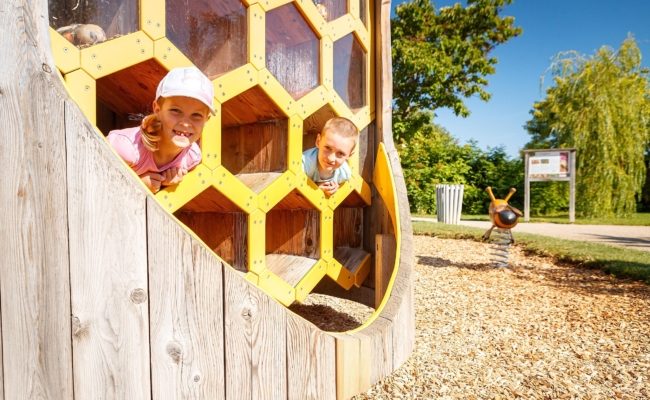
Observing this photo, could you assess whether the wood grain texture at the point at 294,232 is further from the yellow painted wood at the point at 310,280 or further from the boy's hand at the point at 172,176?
the boy's hand at the point at 172,176

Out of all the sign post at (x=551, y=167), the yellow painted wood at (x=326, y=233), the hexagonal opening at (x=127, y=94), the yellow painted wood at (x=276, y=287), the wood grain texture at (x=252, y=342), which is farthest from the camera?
the sign post at (x=551, y=167)

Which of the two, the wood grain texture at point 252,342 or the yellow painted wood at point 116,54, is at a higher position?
the yellow painted wood at point 116,54

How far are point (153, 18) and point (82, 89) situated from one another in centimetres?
34

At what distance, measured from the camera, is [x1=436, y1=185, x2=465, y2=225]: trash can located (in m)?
10.4

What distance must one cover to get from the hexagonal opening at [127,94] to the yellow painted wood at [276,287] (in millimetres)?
893

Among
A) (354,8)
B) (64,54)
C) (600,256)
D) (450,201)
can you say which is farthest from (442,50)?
(64,54)

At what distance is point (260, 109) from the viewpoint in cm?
179

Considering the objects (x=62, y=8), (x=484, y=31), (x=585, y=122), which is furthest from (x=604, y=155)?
(x=62, y=8)

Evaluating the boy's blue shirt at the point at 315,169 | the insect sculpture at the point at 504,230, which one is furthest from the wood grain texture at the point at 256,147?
the insect sculpture at the point at 504,230

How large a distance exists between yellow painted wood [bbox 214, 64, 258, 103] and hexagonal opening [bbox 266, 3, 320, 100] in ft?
0.50

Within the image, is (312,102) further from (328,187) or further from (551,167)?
(551,167)

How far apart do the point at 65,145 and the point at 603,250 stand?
5408 millimetres

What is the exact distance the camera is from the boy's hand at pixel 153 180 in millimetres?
1335

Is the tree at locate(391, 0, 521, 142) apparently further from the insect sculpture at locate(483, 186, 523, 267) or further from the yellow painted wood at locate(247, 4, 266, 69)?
the yellow painted wood at locate(247, 4, 266, 69)
